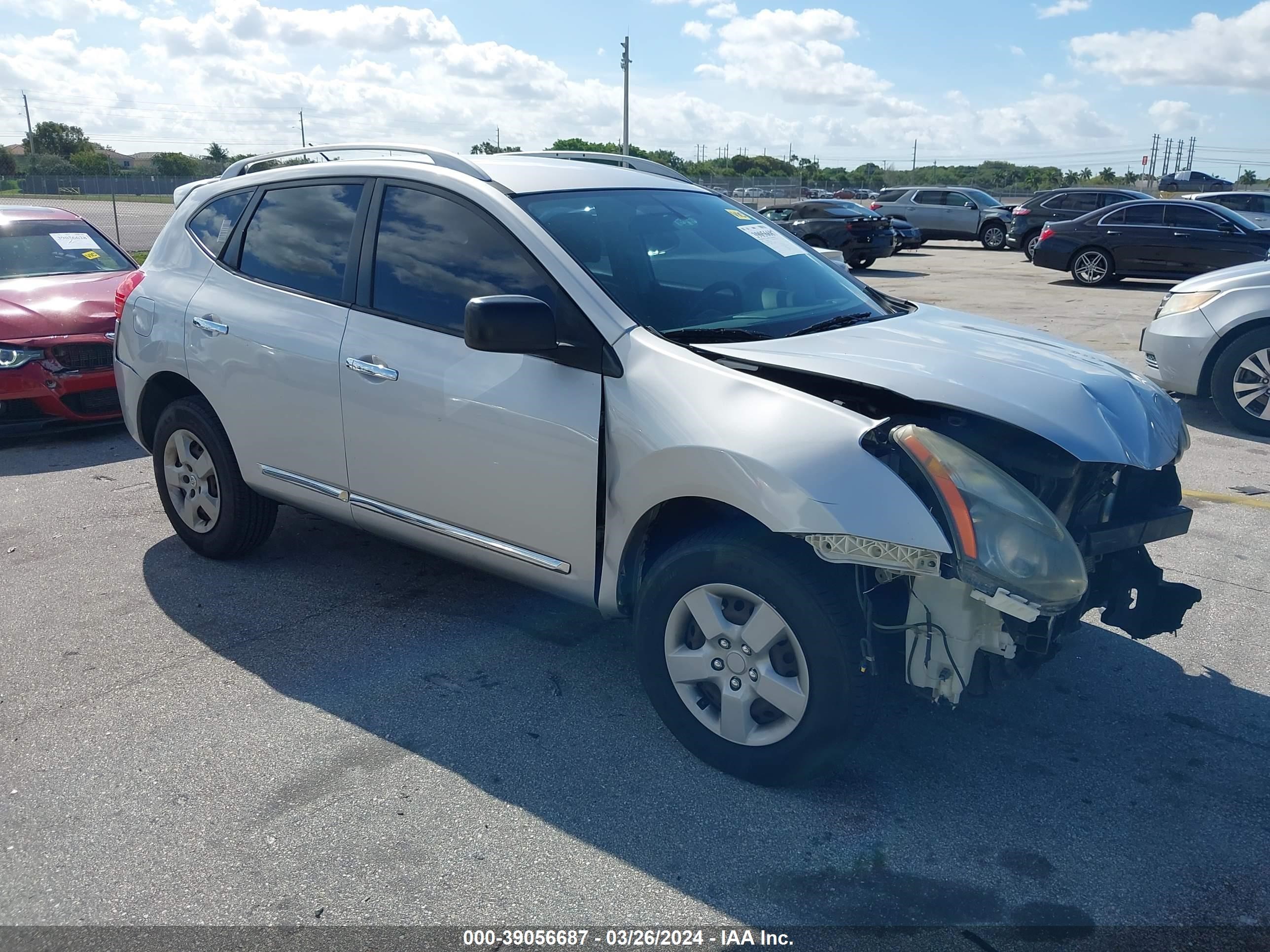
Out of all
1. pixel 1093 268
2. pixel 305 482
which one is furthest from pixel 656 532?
pixel 1093 268

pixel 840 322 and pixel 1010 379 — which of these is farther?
pixel 840 322

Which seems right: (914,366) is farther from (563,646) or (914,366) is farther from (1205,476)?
(1205,476)

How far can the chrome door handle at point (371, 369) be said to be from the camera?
12.7 ft

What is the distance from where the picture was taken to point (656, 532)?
3.45 meters

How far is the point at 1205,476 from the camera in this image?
6.58m

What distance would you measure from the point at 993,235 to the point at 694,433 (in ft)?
96.4

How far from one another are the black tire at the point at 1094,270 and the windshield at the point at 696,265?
16495mm

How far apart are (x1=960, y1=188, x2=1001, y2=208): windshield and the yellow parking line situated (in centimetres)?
2618

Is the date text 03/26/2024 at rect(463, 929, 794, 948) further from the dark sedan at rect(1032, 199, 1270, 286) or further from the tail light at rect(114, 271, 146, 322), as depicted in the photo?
the dark sedan at rect(1032, 199, 1270, 286)

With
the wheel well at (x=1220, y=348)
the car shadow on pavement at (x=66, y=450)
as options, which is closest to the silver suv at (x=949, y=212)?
the wheel well at (x=1220, y=348)

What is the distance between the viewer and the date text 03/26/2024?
2.56m

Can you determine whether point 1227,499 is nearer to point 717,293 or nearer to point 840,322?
point 840,322

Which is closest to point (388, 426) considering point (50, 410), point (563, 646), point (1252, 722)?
point (563, 646)

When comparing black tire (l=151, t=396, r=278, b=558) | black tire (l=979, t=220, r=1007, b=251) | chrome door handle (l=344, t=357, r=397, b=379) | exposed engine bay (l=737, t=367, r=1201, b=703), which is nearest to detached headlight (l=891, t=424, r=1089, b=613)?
exposed engine bay (l=737, t=367, r=1201, b=703)
